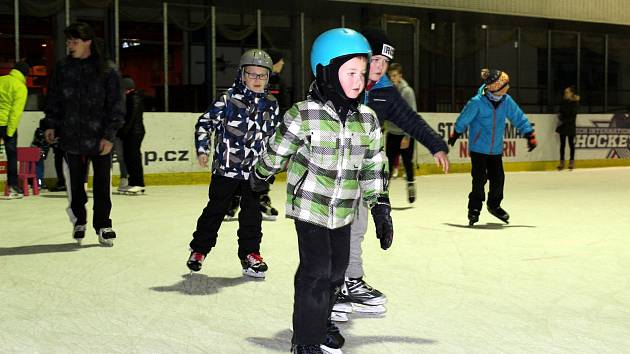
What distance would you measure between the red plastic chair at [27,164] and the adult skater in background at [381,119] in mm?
7479

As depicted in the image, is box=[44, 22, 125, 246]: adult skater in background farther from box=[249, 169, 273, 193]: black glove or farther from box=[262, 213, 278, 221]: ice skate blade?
box=[249, 169, 273, 193]: black glove

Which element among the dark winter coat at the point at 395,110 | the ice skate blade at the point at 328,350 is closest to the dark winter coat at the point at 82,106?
the dark winter coat at the point at 395,110

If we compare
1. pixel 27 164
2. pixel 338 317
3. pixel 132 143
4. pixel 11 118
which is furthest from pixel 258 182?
pixel 27 164

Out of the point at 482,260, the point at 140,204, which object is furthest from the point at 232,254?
the point at 140,204

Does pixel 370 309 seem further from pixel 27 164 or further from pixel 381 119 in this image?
pixel 27 164

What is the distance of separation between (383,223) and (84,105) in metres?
3.37

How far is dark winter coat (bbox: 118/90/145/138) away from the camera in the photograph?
1124 centimetres

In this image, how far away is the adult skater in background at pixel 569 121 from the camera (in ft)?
55.6

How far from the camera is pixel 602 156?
59.9ft

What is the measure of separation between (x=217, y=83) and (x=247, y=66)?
32.6 ft

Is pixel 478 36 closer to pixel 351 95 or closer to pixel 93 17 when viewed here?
pixel 93 17

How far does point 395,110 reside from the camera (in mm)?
4520

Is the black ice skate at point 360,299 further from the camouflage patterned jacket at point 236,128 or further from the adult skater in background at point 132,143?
the adult skater in background at point 132,143

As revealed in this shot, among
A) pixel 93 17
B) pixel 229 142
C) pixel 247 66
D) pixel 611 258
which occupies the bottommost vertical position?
pixel 611 258
